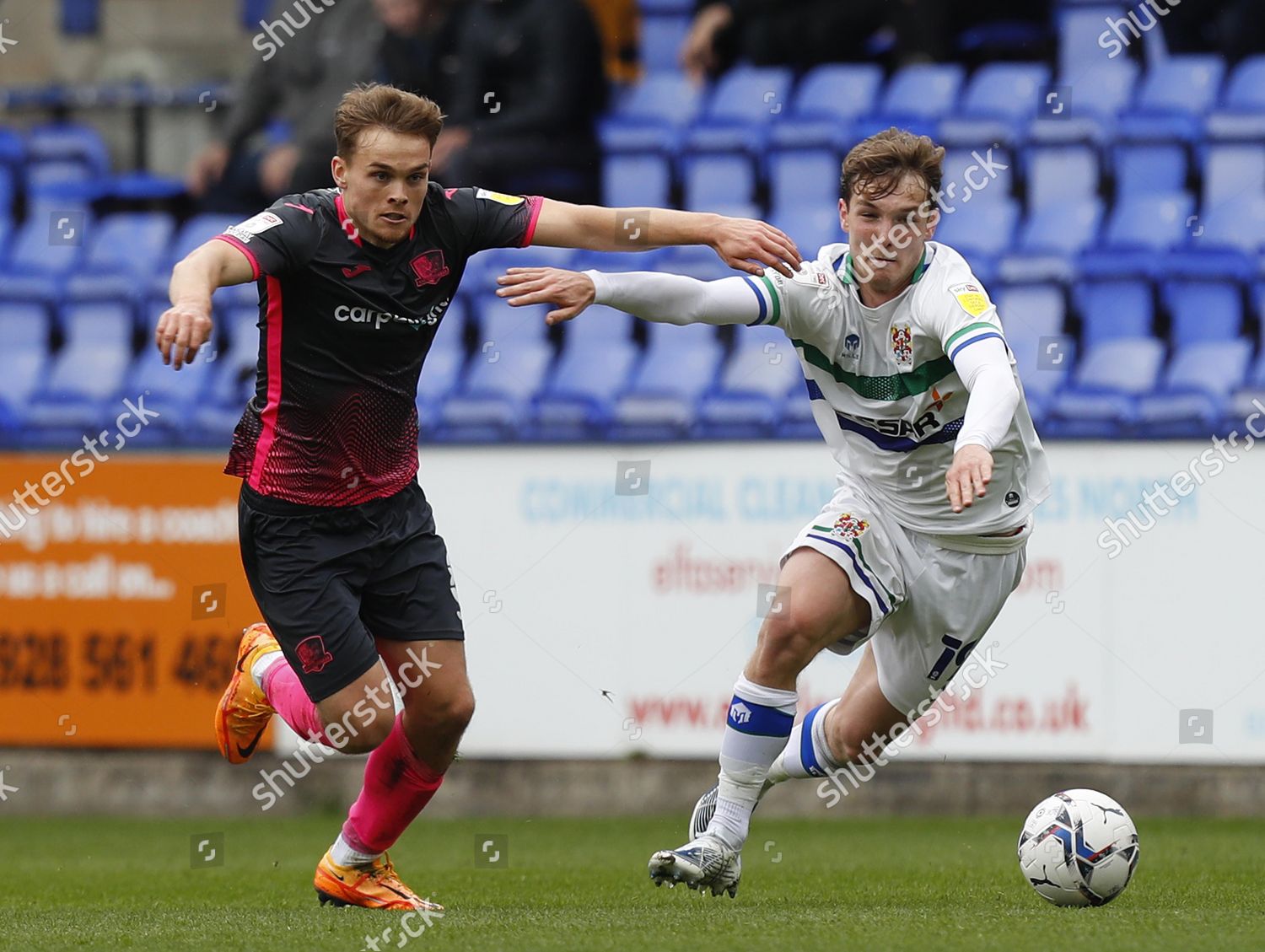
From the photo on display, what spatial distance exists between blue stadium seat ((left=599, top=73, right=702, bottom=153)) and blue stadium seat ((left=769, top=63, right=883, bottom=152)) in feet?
2.14

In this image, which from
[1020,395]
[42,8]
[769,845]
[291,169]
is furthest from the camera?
[42,8]

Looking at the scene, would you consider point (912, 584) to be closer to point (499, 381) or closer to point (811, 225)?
point (499, 381)

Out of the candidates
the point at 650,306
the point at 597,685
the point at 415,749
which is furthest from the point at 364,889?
the point at 597,685

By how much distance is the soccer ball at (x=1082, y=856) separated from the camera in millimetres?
5559

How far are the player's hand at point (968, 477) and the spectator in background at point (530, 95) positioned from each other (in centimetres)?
638

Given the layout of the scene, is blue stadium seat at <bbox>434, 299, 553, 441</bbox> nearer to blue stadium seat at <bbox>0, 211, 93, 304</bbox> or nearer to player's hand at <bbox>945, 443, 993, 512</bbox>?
blue stadium seat at <bbox>0, 211, 93, 304</bbox>

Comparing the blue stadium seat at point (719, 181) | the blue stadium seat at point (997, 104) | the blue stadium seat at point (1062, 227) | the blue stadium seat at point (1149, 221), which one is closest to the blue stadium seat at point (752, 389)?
the blue stadium seat at point (719, 181)

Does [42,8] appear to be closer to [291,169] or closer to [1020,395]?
[291,169]

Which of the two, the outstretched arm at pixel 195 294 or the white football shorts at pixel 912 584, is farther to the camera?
the white football shorts at pixel 912 584

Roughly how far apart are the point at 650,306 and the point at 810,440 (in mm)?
3641

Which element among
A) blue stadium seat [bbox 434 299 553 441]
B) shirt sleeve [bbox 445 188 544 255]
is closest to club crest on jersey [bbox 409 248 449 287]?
shirt sleeve [bbox 445 188 544 255]

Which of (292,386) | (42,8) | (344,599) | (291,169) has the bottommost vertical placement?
(344,599)

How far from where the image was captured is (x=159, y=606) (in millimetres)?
9711

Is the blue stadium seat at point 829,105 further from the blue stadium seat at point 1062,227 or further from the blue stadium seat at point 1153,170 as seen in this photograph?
the blue stadium seat at point 1153,170
